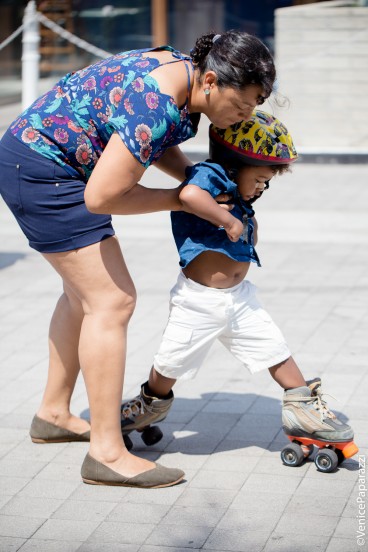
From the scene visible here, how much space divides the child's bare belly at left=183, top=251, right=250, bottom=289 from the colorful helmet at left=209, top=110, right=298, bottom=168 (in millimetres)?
349

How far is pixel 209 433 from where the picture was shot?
13.8 feet

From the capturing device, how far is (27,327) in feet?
19.0

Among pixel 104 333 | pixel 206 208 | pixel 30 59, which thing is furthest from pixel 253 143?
pixel 30 59

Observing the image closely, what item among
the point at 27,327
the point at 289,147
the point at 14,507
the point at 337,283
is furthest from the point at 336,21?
the point at 14,507

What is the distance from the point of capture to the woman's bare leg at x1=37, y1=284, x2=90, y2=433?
4.03 metres

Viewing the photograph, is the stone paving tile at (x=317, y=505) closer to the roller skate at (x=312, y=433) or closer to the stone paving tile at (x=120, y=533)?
the roller skate at (x=312, y=433)

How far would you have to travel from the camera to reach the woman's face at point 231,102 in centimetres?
337

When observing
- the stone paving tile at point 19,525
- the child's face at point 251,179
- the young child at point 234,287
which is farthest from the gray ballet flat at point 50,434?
the child's face at point 251,179

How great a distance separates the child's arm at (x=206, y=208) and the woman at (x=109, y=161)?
5 cm

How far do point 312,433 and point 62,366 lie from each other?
41.1 inches

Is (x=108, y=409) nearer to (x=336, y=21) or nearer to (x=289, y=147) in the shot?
(x=289, y=147)

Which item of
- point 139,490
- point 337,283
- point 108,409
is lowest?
point 337,283

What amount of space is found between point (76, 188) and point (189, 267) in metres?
0.53

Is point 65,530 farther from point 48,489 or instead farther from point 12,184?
point 12,184
